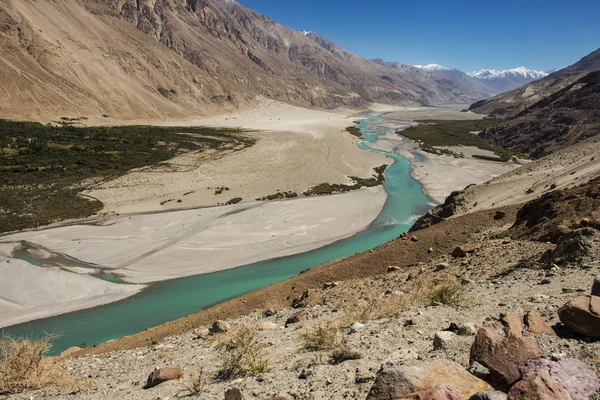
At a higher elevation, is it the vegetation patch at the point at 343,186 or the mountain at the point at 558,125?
the mountain at the point at 558,125

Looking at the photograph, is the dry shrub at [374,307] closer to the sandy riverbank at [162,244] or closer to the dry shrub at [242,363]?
the dry shrub at [242,363]

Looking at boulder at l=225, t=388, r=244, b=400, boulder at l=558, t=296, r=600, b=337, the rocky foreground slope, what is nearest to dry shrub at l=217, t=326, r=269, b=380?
the rocky foreground slope

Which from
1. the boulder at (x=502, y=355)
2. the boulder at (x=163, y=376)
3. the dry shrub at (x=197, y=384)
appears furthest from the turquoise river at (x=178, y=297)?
the boulder at (x=502, y=355)

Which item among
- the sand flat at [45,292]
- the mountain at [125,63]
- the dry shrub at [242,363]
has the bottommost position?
the sand flat at [45,292]

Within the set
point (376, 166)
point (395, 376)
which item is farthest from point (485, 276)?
point (376, 166)

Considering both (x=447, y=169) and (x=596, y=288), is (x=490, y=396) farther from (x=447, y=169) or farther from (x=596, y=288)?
(x=447, y=169)

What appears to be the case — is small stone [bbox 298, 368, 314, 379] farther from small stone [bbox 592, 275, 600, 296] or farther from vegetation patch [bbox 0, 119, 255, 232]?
vegetation patch [bbox 0, 119, 255, 232]

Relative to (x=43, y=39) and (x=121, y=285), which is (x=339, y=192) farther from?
(x=43, y=39)
